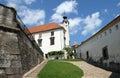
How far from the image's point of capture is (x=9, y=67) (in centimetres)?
1146

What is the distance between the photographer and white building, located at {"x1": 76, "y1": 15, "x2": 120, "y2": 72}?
2458 cm

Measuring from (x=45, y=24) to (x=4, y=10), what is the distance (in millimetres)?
48796

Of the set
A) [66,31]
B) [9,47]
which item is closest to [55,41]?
[66,31]

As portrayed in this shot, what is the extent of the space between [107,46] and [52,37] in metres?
27.6

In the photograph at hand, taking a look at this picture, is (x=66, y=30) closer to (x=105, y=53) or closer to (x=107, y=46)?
(x=105, y=53)

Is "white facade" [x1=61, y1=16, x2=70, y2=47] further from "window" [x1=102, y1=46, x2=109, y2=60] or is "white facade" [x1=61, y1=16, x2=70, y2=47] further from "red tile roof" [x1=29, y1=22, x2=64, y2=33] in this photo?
"window" [x1=102, y1=46, x2=109, y2=60]

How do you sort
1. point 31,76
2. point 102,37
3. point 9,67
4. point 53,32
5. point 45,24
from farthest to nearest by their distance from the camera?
point 45,24
point 53,32
point 102,37
point 31,76
point 9,67

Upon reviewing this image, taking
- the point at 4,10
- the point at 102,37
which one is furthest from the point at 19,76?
the point at 102,37

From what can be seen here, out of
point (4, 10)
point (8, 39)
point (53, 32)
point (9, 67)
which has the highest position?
point (53, 32)

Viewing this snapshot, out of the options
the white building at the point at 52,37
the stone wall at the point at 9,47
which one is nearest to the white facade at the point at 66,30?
the white building at the point at 52,37

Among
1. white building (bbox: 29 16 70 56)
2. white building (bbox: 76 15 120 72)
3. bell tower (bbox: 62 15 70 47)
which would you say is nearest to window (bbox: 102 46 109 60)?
white building (bbox: 76 15 120 72)

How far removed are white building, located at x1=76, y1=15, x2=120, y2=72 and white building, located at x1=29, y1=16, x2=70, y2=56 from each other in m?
16.8

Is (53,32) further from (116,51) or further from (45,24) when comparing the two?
(116,51)

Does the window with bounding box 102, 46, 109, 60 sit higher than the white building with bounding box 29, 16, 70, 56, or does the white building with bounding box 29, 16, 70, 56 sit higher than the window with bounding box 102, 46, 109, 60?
the white building with bounding box 29, 16, 70, 56
